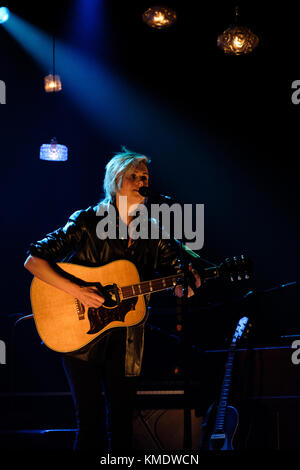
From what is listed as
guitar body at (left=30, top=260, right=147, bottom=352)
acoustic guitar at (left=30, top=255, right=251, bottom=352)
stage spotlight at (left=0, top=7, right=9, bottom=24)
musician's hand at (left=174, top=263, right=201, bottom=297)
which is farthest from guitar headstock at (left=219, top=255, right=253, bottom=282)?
stage spotlight at (left=0, top=7, right=9, bottom=24)

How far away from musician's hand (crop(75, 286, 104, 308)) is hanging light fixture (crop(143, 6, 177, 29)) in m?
3.32

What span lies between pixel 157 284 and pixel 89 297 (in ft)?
1.58

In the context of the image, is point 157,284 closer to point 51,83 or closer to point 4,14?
point 51,83

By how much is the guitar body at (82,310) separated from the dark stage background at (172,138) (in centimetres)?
194

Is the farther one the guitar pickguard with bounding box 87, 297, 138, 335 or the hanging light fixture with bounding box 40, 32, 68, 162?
the hanging light fixture with bounding box 40, 32, 68, 162

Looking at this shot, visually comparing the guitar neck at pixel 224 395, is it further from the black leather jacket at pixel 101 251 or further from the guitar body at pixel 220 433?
the black leather jacket at pixel 101 251

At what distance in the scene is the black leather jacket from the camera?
3027 millimetres

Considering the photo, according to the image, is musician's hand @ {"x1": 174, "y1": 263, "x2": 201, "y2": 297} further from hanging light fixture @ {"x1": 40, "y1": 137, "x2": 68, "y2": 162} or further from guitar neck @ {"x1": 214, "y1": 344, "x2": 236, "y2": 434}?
hanging light fixture @ {"x1": 40, "y1": 137, "x2": 68, "y2": 162}

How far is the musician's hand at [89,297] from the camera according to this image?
3.07 meters

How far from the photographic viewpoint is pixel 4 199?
21.5ft

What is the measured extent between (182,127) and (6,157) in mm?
2490

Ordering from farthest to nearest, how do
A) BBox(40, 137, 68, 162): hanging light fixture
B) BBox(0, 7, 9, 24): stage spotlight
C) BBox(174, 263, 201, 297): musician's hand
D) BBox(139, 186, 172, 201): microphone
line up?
BBox(40, 137, 68, 162): hanging light fixture < BBox(0, 7, 9, 24): stage spotlight < BBox(174, 263, 201, 297): musician's hand < BBox(139, 186, 172, 201): microphone

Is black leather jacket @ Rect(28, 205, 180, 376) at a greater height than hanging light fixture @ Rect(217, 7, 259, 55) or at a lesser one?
lesser
